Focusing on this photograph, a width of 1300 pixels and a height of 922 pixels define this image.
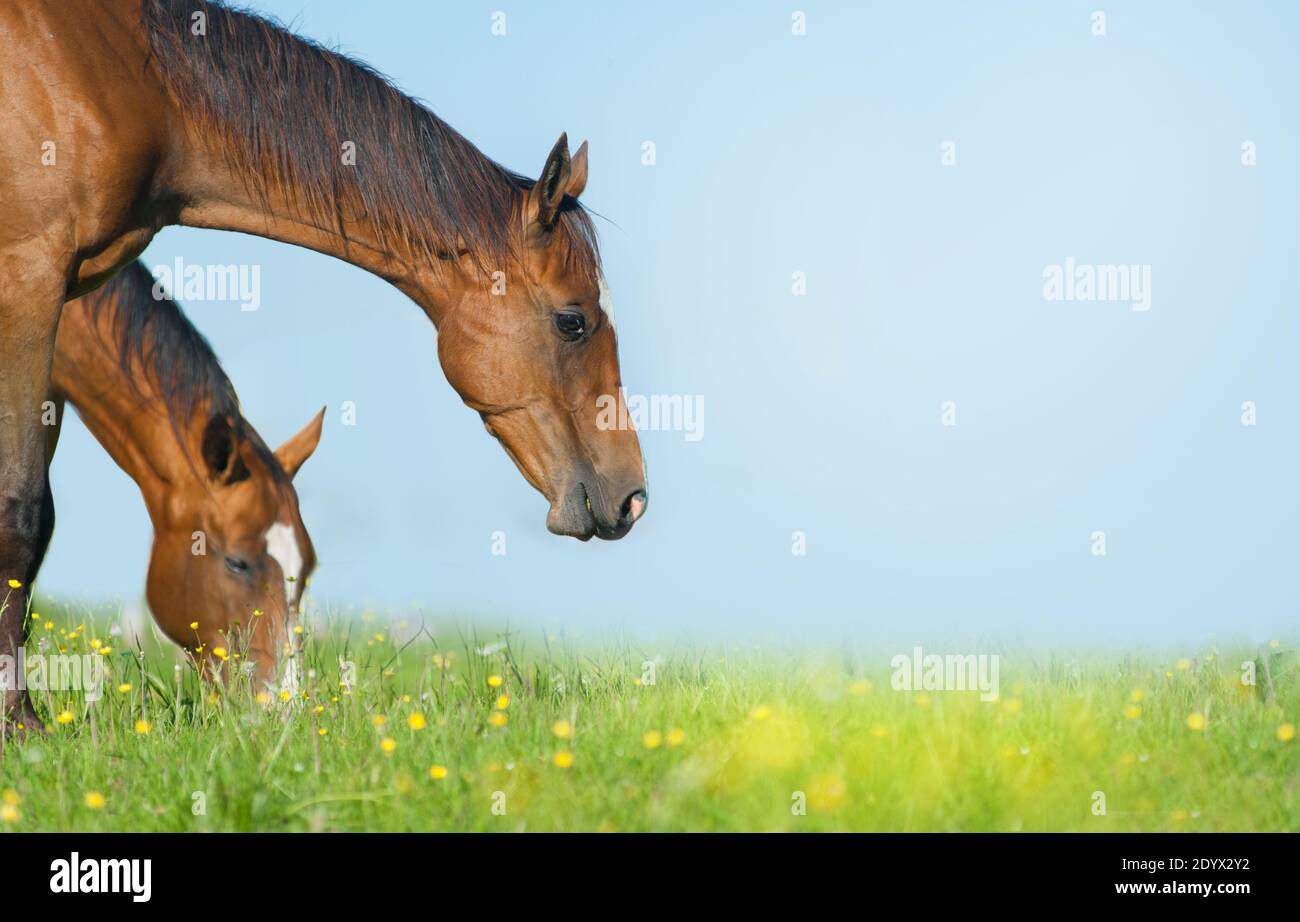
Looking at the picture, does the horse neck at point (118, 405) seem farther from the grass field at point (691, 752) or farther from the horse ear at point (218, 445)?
the grass field at point (691, 752)

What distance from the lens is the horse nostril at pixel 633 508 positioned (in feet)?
17.6

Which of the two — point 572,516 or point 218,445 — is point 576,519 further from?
point 218,445

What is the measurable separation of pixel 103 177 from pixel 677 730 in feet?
10.5

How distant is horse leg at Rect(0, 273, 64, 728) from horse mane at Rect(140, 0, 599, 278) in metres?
1.14

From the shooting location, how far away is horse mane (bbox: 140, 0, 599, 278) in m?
5.30

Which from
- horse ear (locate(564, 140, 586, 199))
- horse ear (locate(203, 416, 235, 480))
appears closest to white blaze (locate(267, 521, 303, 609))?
horse ear (locate(203, 416, 235, 480))

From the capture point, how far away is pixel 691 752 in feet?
12.5

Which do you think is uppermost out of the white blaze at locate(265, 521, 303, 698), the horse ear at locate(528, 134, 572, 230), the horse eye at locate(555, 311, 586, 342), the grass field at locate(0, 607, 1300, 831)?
the horse ear at locate(528, 134, 572, 230)

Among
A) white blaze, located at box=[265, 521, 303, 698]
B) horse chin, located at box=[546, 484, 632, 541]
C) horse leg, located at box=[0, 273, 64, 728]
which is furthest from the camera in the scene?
white blaze, located at box=[265, 521, 303, 698]

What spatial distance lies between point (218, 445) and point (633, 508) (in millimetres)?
2773

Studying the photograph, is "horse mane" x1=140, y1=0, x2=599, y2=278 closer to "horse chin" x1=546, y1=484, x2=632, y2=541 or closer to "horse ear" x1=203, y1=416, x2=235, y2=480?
"horse chin" x1=546, y1=484, x2=632, y2=541
